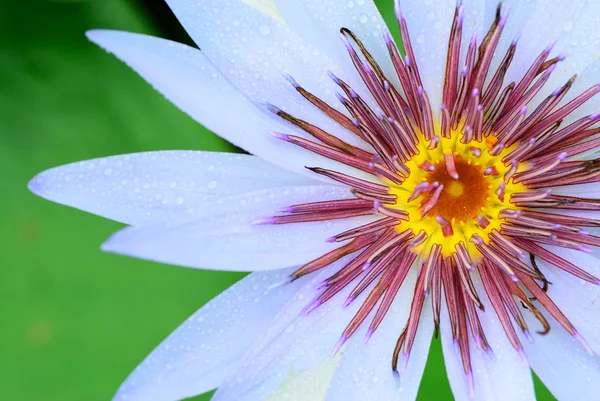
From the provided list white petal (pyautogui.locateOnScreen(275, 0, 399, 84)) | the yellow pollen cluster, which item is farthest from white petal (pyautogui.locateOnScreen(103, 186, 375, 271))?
white petal (pyautogui.locateOnScreen(275, 0, 399, 84))

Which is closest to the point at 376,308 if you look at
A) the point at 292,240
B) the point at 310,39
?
the point at 292,240

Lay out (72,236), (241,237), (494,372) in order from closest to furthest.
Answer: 1. (241,237)
2. (494,372)
3. (72,236)

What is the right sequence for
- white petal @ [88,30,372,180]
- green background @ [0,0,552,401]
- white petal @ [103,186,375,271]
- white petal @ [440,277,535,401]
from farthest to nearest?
green background @ [0,0,552,401] < white petal @ [440,277,535,401] < white petal @ [88,30,372,180] < white petal @ [103,186,375,271]

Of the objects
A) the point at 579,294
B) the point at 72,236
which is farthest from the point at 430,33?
the point at 72,236

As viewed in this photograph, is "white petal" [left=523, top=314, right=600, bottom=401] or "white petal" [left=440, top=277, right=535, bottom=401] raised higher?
"white petal" [left=523, top=314, right=600, bottom=401]

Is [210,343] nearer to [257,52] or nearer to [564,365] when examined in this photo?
[257,52]

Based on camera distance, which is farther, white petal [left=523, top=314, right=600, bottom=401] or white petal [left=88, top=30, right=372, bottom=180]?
white petal [left=523, top=314, right=600, bottom=401]

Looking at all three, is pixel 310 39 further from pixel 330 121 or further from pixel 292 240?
pixel 292 240

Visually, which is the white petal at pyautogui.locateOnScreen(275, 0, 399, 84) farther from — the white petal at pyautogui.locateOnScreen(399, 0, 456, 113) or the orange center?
the orange center

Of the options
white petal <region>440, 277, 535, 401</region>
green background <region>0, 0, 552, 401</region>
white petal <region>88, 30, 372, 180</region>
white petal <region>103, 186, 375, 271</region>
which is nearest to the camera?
white petal <region>103, 186, 375, 271</region>
